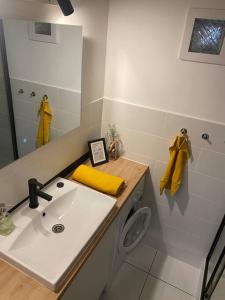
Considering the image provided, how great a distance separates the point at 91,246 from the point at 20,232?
334 mm

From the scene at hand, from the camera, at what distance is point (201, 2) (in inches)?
47.0

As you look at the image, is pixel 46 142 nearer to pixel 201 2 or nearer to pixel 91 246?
pixel 91 246

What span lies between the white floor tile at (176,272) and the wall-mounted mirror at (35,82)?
143cm

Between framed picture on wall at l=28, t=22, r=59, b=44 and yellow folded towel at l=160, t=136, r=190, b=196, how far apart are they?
3.10 feet

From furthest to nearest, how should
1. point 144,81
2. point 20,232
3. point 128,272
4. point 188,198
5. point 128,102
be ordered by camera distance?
point 128,272 → point 188,198 → point 128,102 → point 144,81 → point 20,232

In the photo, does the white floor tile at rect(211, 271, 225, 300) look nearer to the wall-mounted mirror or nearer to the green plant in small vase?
the green plant in small vase

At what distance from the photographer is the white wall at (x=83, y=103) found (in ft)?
3.47

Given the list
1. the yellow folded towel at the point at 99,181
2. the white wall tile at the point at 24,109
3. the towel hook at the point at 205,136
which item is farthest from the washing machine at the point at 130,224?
the white wall tile at the point at 24,109

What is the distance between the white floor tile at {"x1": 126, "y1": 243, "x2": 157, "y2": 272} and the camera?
194cm

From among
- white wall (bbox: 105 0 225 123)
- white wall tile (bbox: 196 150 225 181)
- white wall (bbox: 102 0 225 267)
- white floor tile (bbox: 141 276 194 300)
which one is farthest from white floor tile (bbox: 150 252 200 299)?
white wall (bbox: 105 0 225 123)

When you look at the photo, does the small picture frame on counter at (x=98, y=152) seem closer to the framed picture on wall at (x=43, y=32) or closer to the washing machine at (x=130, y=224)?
the washing machine at (x=130, y=224)

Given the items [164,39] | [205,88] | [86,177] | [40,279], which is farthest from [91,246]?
[164,39]

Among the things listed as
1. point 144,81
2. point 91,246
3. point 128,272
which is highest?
point 144,81

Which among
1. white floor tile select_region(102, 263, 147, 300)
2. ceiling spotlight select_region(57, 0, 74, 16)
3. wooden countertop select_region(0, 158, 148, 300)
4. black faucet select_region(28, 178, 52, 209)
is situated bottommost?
white floor tile select_region(102, 263, 147, 300)
